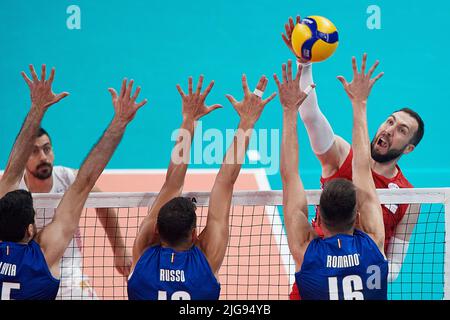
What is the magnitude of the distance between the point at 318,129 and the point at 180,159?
3.94 ft

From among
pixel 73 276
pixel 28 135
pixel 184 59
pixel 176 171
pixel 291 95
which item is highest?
pixel 184 59

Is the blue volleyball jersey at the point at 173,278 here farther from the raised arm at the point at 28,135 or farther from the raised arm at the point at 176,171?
the raised arm at the point at 28,135

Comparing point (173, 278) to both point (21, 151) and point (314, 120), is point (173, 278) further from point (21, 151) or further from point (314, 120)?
point (314, 120)

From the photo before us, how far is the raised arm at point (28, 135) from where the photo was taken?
5129 mm

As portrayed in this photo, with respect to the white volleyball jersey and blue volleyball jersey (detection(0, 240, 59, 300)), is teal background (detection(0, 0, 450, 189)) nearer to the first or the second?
the white volleyball jersey

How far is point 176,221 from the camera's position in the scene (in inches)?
177

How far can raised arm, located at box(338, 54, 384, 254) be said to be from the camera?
4.80 meters

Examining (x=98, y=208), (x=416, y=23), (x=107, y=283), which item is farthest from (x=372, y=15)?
(x=98, y=208)

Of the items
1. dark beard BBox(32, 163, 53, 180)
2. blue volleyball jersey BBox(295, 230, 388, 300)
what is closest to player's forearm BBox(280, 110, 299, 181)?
blue volleyball jersey BBox(295, 230, 388, 300)

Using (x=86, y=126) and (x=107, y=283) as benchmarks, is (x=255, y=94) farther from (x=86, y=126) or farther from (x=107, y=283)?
(x=86, y=126)

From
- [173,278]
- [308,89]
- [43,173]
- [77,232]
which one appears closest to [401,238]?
[308,89]

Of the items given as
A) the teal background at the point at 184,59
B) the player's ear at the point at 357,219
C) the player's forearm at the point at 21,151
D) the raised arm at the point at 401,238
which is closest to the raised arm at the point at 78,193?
the player's forearm at the point at 21,151

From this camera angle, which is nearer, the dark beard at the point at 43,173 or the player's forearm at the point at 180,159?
the player's forearm at the point at 180,159

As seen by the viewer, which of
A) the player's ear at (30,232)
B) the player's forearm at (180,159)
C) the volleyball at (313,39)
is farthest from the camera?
the volleyball at (313,39)
